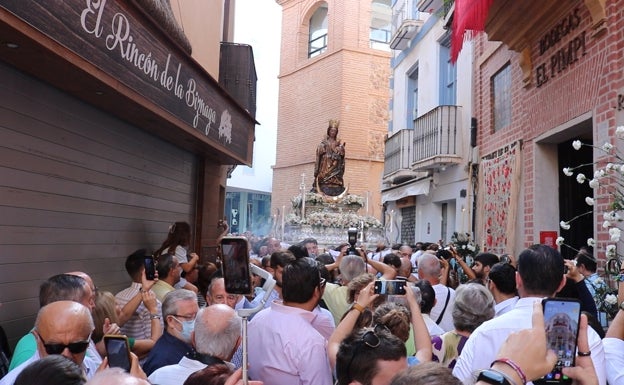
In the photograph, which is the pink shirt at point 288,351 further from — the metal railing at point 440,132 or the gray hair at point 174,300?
the metal railing at point 440,132

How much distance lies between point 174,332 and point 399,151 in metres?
14.9

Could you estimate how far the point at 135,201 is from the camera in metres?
7.25

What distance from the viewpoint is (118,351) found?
8.43 feet

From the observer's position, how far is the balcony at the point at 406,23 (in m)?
18.3

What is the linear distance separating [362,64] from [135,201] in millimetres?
23741

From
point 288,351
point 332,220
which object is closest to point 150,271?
point 288,351

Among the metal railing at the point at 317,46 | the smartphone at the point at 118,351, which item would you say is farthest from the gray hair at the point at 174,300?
the metal railing at the point at 317,46

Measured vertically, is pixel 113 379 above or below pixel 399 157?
below

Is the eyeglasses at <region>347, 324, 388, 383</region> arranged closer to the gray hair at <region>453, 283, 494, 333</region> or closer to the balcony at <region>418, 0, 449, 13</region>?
the gray hair at <region>453, 283, 494, 333</region>

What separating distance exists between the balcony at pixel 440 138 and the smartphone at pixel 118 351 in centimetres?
1158

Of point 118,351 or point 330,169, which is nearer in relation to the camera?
point 118,351

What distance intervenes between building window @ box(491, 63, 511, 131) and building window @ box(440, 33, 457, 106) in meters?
3.90

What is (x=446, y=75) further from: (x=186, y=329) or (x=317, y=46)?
(x=317, y=46)

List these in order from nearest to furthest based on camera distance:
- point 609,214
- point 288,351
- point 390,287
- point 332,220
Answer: point 288,351 < point 390,287 < point 609,214 < point 332,220
